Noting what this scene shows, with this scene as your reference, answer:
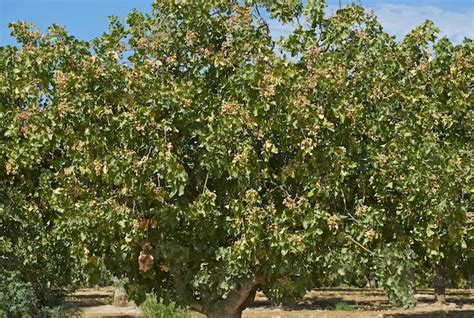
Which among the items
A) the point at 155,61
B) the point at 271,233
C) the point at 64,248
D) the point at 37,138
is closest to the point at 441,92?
the point at 271,233

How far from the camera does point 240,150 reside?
9875 mm

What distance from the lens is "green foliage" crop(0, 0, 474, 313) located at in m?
9.97

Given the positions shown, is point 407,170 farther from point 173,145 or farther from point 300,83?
point 173,145

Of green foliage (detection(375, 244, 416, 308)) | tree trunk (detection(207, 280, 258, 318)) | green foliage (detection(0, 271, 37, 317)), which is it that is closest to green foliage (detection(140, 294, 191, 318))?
green foliage (detection(0, 271, 37, 317))

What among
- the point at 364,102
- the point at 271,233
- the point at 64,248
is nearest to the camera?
the point at 271,233

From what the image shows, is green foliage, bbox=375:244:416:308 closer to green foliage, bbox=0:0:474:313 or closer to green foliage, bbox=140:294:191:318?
green foliage, bbox=0:0:474:313

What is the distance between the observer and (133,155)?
10.0 m

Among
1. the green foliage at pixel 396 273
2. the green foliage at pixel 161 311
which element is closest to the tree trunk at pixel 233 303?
the green foliage at pixel 396 273

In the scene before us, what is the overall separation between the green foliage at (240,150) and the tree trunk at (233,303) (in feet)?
0.19

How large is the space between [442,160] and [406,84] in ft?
6.51

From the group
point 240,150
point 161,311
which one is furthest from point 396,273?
point 161,311

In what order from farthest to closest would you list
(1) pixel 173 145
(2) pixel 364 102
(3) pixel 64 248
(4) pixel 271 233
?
(3) pixel 64 248
(2) pixel 364 102
(1) pixel 173 145
(4) pixel 271 233

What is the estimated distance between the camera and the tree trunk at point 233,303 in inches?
474

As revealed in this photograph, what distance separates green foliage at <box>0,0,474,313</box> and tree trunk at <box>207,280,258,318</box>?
6cm
